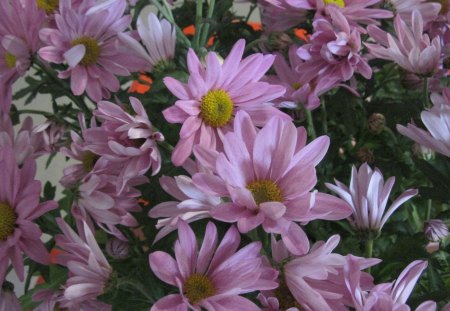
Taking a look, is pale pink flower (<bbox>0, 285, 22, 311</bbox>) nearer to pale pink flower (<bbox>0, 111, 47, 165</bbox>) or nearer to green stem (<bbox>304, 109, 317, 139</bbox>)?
pale pink flower (<bbox>0, 111, 47, 165</bbox>)

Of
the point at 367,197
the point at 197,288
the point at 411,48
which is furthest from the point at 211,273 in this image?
the point at 411,48

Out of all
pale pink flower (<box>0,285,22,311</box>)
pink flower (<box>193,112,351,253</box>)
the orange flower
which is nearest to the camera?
pink flower (<box>193,112,351,253</box>)

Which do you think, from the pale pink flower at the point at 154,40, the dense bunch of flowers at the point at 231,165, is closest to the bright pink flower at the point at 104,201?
the dense bunch of flowers at the point at 231,165

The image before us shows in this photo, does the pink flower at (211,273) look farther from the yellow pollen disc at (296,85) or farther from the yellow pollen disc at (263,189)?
the yellow pollen disc at (296,85)

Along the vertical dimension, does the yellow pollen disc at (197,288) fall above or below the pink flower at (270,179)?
below

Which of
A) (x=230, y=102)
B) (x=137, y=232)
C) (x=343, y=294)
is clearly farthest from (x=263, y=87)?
(x=137, y=232)

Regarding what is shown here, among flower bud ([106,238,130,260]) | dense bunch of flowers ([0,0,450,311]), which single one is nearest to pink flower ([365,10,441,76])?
dense bunch of flowers ([0,0,450,311])
